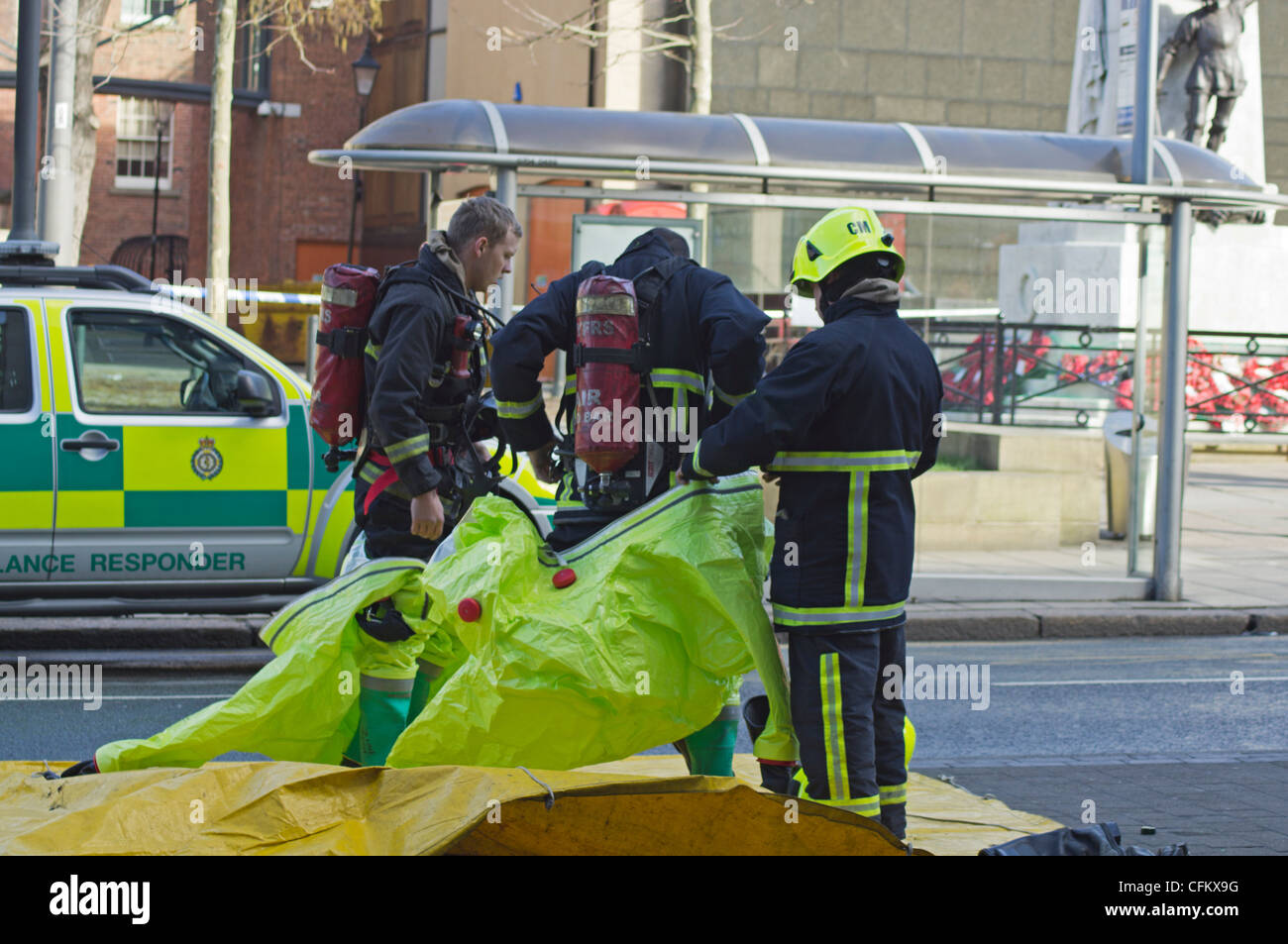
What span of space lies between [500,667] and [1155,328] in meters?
8.15

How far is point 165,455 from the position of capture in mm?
7824

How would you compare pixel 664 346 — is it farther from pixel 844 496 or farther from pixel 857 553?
pixel 857 553

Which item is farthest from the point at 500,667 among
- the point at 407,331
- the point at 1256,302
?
the point at 1256,302

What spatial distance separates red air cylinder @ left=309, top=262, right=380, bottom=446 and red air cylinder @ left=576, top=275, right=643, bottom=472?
99cm

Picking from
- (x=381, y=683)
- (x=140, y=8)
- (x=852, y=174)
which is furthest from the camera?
(x=140, y=8)

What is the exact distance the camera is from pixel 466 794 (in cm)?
392

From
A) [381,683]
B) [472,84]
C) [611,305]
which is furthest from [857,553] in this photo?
[472,84]

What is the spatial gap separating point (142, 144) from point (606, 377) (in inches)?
1219

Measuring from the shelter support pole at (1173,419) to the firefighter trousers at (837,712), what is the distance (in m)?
6.69

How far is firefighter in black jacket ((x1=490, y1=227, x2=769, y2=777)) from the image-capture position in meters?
4.44

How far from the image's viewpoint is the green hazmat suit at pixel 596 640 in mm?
4121

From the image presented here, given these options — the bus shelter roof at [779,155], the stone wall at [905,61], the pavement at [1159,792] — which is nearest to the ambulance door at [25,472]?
the bus shelter roof at [779,155]

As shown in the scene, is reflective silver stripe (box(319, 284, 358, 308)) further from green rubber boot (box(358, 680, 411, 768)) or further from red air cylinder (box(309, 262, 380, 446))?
green rubber boot (box(358, 680, 411, 768))

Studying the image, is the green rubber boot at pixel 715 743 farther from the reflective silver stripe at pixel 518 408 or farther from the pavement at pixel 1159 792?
the pavement at pixel 1159 792
